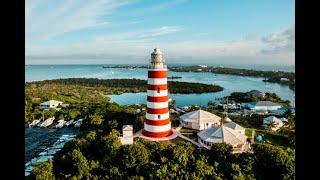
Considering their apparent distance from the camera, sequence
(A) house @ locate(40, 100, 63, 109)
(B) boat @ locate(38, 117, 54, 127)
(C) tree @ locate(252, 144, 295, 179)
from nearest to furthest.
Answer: (C) tree @ locate(252, 144, 295, 179) → (B) boat @ locate(38, 117, 54, 127) → (A) house @ locate(40, 100, 63, 109)

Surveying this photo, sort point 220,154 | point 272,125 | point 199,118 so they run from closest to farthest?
point 220,154 < point 199,118 < point 272,125

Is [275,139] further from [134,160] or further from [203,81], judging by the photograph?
[203,81]

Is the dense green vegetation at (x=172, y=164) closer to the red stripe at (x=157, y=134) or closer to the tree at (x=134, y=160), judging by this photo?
the tree at (x=134, y=160)

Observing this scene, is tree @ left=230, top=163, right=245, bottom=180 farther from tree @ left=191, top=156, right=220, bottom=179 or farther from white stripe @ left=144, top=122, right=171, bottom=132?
white stripe @ left=144, top=122, right=171, bottom=132

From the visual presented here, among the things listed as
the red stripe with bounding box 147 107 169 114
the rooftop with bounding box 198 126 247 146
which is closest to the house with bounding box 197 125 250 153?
the rooftop with bounding box 198 126 247 146

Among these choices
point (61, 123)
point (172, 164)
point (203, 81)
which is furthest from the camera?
point (203, 81)

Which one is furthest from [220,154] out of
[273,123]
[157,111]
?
[273,123]
